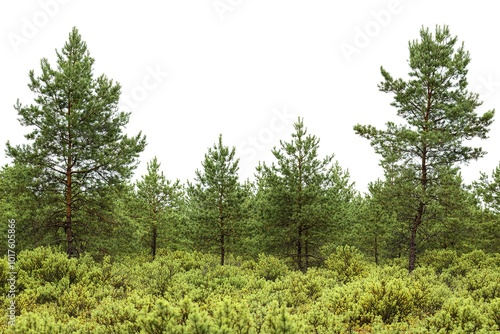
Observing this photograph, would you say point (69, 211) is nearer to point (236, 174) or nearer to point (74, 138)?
point (74, 138)

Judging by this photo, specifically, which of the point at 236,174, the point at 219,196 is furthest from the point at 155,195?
the point at 236,174

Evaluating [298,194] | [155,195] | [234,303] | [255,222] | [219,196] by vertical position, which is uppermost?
[155,195]

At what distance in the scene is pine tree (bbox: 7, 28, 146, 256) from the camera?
13.2 m

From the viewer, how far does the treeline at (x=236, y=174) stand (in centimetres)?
1347

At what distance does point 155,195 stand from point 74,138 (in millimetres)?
10642

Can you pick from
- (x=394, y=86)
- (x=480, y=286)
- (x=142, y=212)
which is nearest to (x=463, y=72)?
(x=394, y=86)

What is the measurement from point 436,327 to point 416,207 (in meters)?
10.7

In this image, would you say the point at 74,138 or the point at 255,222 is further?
the point at 255,222

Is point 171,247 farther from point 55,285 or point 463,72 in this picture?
point 463,72

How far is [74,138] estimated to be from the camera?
544 inches

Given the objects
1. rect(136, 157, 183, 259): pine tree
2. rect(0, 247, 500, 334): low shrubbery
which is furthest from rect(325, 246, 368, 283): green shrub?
rect(136, 157, 183, 259): pine tree

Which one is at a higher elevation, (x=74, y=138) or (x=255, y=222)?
(x=74, y=138)

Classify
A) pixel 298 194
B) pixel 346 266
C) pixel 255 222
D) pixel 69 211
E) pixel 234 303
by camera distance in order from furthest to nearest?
pixel 255 222 < pixel 298 194 < pixel 346 266 < pixel 69 211 < pixel 234 303

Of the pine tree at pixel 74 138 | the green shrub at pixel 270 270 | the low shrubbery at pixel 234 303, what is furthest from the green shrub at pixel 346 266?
the pine tree at pixel 74 138
